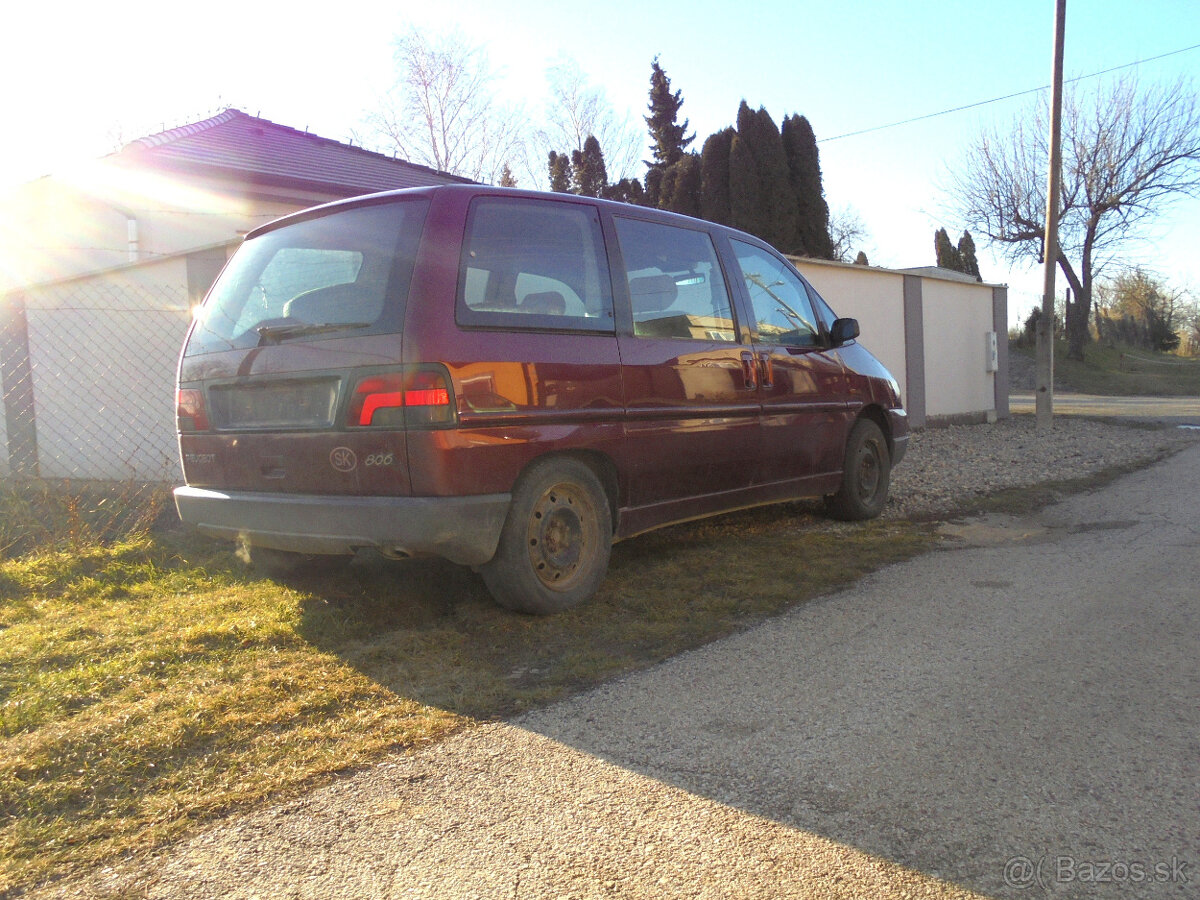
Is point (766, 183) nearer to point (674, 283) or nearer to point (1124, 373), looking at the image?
point (1124, 373)

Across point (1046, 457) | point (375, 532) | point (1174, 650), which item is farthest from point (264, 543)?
point (1046, 457)

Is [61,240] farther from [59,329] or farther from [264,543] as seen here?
[264,543]

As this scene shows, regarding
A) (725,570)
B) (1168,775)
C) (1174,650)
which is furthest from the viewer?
(725,570)

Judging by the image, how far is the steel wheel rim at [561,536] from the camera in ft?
13.0

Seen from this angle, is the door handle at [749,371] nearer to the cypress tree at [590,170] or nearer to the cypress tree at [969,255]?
the cypress tree at [590,170]

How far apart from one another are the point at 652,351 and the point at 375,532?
1681 mm

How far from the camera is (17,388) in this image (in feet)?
26.3

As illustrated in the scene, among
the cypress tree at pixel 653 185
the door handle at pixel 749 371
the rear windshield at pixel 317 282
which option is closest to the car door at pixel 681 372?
the door handle at pixel 749 371

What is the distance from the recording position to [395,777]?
260 cm

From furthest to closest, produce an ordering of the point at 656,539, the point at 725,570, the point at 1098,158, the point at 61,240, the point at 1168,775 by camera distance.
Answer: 1. the point at 1098,158
2. the point at 61,240
3. the point at 656,539
4. the point at 725,570
5. the point at 1168,775

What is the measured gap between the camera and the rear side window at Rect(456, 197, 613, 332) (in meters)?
3.78

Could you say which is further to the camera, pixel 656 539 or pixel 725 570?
pixel 656 539

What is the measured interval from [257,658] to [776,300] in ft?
11.9

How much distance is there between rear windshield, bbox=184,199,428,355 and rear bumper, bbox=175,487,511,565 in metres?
0.67
